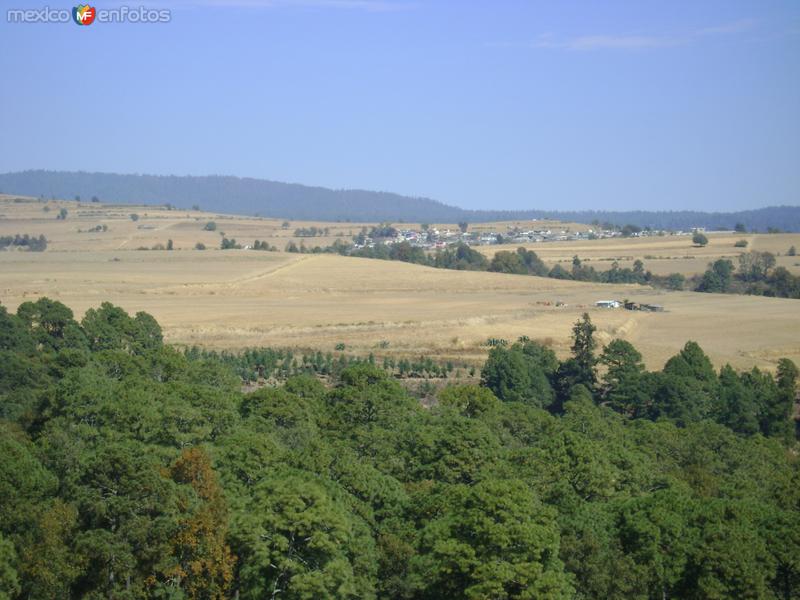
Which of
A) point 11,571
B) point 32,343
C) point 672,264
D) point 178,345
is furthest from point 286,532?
point 672,264

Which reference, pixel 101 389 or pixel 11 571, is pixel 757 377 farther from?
pixel 11 571

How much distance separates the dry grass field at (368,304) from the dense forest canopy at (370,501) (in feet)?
113

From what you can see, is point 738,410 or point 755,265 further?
point 755,265

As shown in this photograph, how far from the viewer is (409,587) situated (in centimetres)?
2841

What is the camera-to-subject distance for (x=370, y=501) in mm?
32125

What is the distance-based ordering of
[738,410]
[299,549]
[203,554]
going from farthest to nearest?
1. [738,410]
2. [299,549]
3. [203,554]

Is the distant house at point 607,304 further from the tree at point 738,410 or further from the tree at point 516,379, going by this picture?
the tree at point 738,410

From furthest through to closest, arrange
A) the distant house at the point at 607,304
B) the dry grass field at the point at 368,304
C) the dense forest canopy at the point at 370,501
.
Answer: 1. the distant house at the point at 607,304
2. the dry grass field at the point at 368,304
3. the dense forest canopy at the point at 370,501

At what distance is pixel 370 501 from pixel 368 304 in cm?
7347

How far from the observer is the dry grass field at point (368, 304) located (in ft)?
271

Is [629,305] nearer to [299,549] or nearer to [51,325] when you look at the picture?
[51,325]

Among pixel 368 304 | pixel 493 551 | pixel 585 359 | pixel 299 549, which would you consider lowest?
pixel 368 304

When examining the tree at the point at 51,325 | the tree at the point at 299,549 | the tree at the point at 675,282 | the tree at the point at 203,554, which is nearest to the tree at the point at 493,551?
the tree at the point at 299,549

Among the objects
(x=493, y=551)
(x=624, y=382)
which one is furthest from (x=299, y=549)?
(x=624, y=382)
